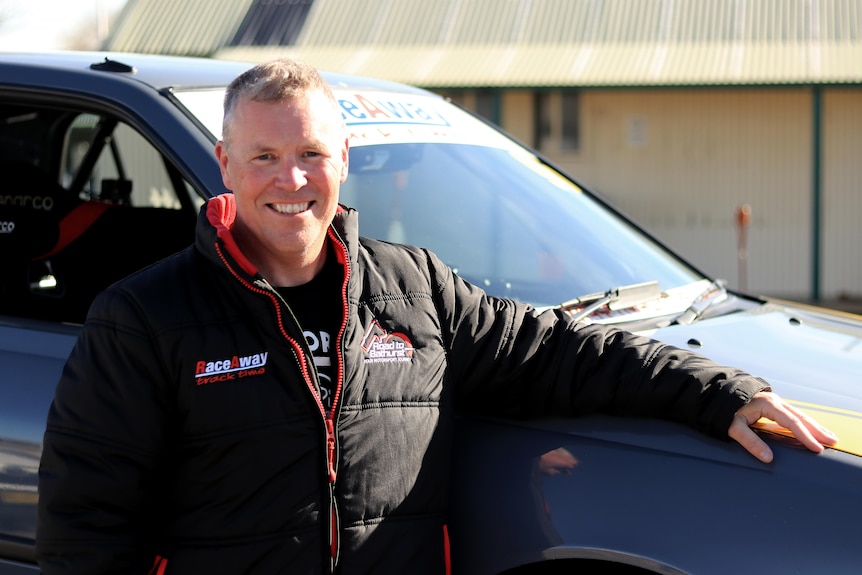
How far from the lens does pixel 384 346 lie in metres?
2.04

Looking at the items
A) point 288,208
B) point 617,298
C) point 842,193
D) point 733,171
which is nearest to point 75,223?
point 288,208

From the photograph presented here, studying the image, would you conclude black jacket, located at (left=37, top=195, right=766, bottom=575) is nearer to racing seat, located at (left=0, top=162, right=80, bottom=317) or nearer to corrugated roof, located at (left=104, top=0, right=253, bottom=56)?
racing seat, located at (left=0, top=162, right=80, bottom=317)

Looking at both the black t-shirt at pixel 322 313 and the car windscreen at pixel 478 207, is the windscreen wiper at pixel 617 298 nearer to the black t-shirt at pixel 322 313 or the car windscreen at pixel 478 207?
the car windscreen at pixel 478 207

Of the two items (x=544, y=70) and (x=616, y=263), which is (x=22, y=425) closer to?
(x=616, y=263)

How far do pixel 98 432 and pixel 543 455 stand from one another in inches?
32.6

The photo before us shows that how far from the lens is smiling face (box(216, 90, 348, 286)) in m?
1.95

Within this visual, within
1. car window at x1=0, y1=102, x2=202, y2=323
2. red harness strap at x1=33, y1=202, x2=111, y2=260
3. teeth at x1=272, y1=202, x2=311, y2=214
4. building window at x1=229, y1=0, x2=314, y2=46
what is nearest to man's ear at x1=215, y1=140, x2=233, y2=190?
teeth at x1=272, y1=202, x2=311, y2=214

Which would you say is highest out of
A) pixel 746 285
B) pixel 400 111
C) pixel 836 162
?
pixel 400 111

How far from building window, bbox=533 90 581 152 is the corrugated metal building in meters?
0.02

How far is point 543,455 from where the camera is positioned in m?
2.03

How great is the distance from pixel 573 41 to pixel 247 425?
47.4 feet

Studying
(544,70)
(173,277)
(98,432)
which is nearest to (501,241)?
(173,277)

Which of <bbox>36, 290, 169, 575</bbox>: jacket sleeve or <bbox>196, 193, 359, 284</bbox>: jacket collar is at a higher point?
<bbox>196, 193, 359, 284</bbox>: jacket collar

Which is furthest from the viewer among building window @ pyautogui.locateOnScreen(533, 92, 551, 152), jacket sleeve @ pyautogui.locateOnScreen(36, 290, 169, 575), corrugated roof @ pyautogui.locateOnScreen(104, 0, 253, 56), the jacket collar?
corrugated roof @ pyautogui.locateOnScreen(104, 0, 253, 56)
